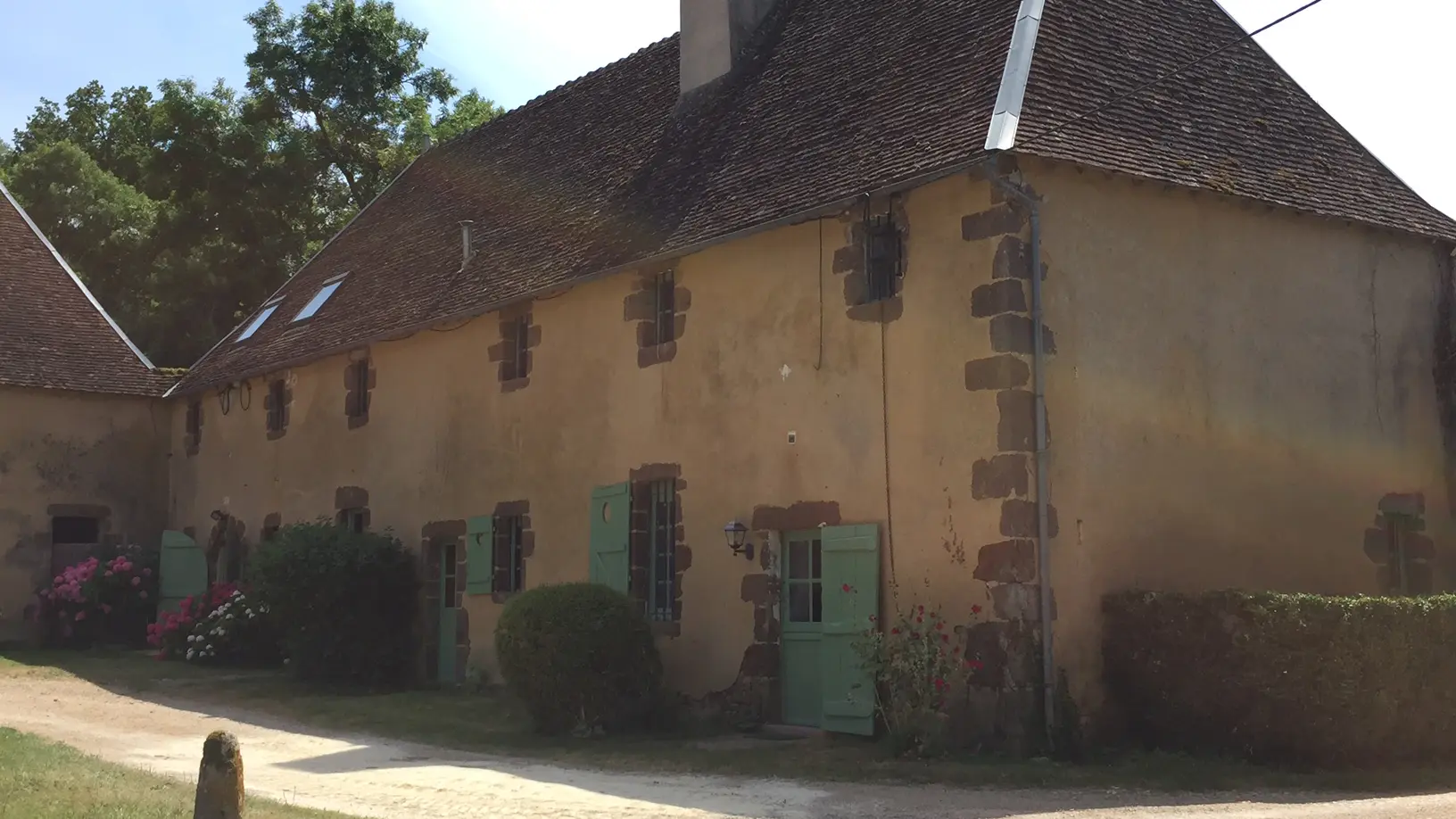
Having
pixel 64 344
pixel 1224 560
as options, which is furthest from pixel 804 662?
pixel 64 344

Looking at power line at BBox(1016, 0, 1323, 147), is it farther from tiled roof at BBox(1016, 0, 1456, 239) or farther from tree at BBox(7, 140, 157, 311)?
tree at BBox(7, 140, 157, 311)

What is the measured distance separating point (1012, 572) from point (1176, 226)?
3472 mm

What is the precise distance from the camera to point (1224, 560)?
38.6 ft

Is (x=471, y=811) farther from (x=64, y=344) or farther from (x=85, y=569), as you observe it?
(x=64, y=344)

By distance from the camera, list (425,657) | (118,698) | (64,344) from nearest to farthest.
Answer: (118,698), (425,657), (64,344)

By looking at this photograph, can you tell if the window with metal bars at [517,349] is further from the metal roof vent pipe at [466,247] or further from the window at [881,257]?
the window at [881,257]

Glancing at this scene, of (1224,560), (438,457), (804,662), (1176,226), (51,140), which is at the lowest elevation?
(804,662)

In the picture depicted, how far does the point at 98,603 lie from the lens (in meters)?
21.8

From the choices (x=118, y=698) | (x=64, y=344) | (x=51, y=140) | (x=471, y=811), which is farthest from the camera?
(x=51, y=140)

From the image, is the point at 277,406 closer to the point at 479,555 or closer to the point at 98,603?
the point at 98,603

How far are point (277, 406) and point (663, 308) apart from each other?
8.80 metres

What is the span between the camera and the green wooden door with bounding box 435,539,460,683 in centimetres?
1680

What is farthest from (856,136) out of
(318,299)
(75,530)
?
(75,530)

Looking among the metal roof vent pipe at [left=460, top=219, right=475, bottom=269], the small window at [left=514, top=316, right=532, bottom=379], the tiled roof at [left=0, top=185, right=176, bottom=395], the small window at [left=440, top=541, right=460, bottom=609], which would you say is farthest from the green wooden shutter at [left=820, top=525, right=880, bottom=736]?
the tiled roof at [left=0, top=185, right=176, bottom=395]
